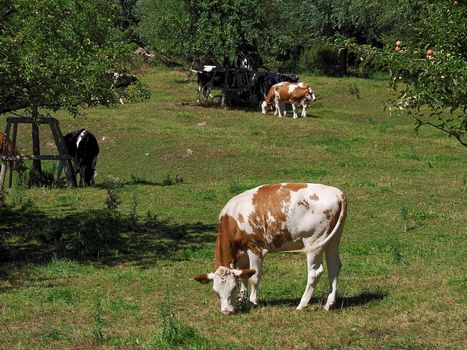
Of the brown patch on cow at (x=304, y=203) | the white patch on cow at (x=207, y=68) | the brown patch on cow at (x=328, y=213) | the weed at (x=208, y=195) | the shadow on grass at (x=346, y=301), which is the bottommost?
the weed at (x=208, y=195)

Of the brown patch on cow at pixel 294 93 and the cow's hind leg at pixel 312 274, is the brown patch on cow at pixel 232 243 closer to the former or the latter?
the cow's hind leg at pixel 312 274

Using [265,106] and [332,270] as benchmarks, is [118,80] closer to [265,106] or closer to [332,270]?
[332,270]

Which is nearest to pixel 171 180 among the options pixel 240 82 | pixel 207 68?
pixel 240 82

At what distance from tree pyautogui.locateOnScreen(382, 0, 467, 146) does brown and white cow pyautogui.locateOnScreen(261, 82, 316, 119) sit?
98.7 ft

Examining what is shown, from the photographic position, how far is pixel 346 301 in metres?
11.7

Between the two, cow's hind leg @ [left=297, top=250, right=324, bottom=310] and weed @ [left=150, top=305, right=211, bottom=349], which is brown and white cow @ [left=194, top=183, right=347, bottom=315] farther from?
weed @ [left=150, top=305, right=211, bottom=349]

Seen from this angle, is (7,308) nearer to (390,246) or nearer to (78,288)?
(78,288)

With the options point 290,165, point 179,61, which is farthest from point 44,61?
point 179,61

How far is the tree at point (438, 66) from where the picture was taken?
9414 mm

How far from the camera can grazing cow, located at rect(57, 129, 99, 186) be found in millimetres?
26156

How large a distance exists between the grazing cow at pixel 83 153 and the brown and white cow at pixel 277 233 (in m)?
15.0

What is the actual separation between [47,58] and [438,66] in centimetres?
876

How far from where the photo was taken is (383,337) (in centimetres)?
954

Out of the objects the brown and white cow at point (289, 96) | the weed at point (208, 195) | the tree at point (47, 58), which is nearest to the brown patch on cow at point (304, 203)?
the tree at point (47, 58)
